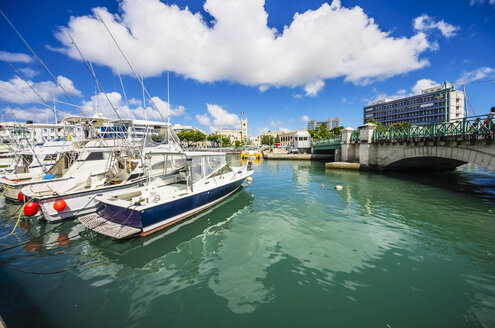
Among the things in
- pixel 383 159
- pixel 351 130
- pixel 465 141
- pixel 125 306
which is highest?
pixel 351 130

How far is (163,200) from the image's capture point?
7.80 meters

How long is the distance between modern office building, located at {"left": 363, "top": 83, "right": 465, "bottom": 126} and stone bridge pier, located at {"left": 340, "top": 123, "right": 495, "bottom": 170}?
80934 millimetres

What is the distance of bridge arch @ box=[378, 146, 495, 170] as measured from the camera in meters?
13.1

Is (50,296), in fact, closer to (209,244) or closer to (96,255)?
(96,255)

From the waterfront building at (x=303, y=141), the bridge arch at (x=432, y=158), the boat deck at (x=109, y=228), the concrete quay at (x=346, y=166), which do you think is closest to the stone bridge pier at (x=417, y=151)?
the bridge arch at (x=432, y=158)

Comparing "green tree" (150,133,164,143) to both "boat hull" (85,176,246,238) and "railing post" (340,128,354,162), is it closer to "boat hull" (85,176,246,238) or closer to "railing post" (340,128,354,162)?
"boat hull" (85,176,246,238)

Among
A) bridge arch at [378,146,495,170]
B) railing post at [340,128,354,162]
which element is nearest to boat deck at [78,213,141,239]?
bridge arch at [378,146,495,170]

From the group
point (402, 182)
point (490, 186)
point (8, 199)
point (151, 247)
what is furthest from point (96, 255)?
point (490, 186)

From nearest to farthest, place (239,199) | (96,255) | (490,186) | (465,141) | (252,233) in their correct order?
(96,255)
(252,233)
(239,199)
(465,141)
(490,186)

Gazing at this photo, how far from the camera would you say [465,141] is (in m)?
13.6

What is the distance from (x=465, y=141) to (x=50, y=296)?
23.2 meters

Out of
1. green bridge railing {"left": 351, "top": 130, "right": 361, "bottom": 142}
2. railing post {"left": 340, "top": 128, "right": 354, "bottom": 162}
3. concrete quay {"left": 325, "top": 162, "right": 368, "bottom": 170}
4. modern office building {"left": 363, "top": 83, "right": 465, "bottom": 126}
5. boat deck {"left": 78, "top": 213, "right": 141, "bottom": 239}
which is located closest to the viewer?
boat deck {"left": 78, "top": 213, "right": 141, "bottom": 239}

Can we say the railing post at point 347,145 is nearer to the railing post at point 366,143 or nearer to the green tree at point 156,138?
the railing post at point 366,143

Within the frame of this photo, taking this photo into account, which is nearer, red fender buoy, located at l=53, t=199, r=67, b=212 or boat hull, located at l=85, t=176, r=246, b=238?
boat hull, located at l=85, t=176, r=246, b=238
